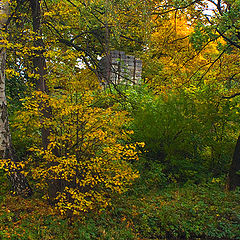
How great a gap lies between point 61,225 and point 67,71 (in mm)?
3308

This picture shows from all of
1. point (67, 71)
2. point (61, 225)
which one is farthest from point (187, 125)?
point (61, 225)

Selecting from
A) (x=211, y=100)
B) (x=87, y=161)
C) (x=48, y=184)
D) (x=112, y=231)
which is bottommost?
(x=112, y=231)

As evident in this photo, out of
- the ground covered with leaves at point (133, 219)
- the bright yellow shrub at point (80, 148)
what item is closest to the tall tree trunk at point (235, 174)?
the ground covered with leaves at point (133, 219)

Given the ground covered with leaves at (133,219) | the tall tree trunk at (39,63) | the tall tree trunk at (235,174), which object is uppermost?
the tall tree trunk at (39,63)

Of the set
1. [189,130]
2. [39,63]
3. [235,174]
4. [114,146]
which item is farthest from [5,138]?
[235,174]

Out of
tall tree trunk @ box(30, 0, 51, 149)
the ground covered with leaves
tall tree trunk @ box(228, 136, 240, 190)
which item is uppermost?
tall tree trunk @ box(30, 0, 51, 149)

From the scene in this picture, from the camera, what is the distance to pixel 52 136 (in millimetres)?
5051

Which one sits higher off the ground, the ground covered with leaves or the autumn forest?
the autumn forest

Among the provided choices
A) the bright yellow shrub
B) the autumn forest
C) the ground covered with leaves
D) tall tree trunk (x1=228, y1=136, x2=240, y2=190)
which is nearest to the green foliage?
the autumn forest

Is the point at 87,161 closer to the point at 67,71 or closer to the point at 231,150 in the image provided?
the point at 67,71

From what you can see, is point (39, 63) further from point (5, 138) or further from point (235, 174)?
point (235, 174)

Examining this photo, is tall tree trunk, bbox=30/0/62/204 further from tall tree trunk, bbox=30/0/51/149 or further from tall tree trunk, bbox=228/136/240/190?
tall tree trunk, bbox=228/136/240/190

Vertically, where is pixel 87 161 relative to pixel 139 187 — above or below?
above

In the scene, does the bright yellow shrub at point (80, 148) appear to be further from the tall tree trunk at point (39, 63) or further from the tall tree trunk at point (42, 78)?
the tall tree trunk at point (39, 63)
